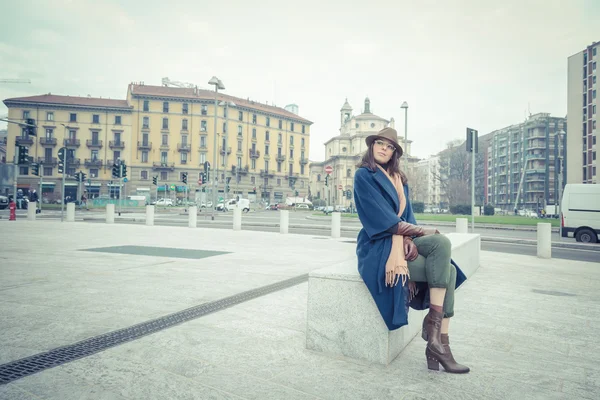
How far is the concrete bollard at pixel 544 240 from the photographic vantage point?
976 cm

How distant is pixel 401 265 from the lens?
2648 millimetres

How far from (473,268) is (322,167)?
4256 inches

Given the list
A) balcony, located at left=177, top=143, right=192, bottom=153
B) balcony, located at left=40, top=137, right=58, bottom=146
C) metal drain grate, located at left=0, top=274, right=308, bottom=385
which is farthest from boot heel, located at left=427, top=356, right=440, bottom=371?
balcony, located at left=40, top=137, right=58, bottom=146

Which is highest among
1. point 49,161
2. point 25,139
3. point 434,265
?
point 25,139

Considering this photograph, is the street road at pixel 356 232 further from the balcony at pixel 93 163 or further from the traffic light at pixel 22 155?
the balcony at pixel 93 163

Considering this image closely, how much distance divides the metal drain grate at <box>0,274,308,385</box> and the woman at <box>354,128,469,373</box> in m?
1.91

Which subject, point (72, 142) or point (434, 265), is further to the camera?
point (72, 142)

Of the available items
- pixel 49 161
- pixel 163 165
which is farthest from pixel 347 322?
pixel 49 161

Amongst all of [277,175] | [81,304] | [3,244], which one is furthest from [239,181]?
[81,304]

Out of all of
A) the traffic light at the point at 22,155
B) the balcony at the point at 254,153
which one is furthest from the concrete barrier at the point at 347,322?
the balcony at the point at 254,153

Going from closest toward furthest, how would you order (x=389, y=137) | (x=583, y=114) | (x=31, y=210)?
(x=389, y=137) < (x=31, y=210) < (x=583, y=114)

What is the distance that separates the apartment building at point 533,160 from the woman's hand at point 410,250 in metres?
87.2

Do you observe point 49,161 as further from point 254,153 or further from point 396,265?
point 396,265

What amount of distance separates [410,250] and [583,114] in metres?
73.6
